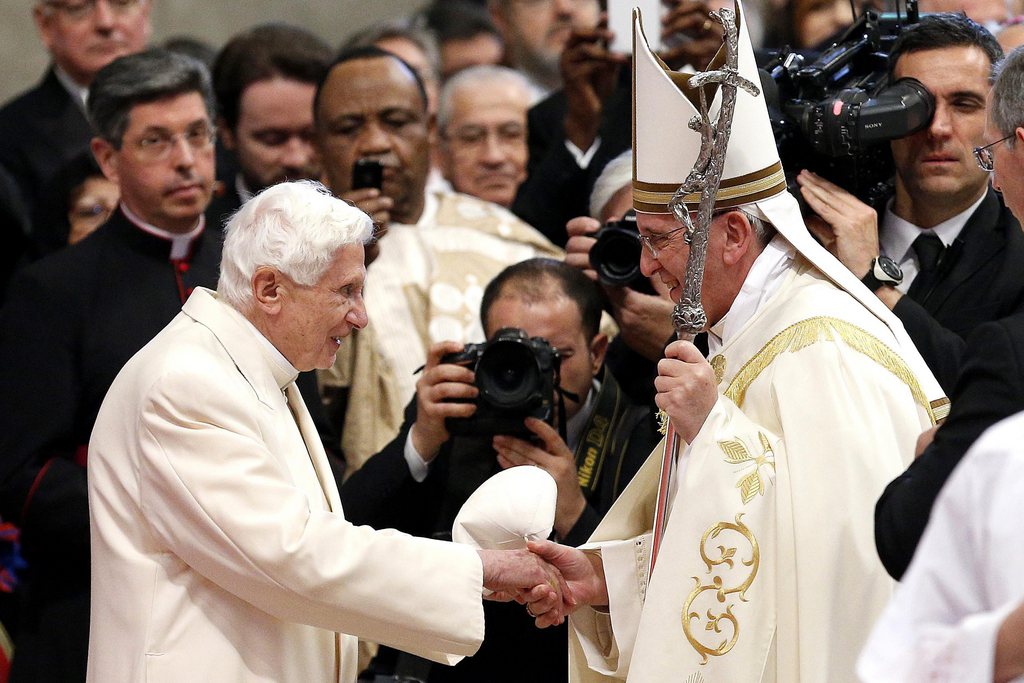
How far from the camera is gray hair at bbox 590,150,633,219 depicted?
14.9ft

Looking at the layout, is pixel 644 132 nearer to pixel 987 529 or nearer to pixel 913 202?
pixel 913 202

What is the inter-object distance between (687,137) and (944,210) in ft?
2.83

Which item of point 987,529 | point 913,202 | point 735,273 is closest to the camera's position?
point 987,529

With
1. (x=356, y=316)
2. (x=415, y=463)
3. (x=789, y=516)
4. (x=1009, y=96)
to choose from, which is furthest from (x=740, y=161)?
(x=415, y=463)

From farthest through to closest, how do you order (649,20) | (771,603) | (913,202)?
(649,20)
(913,202)
(771,603)

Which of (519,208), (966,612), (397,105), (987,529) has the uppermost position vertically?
(987,529)

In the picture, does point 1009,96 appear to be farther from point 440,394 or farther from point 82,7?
point 82,7

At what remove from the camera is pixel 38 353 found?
13.5ft

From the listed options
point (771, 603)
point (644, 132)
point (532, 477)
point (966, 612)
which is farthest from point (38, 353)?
point (966, 612)

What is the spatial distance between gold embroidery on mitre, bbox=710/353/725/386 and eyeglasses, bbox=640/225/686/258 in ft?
0.88

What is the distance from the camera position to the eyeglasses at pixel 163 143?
442cm

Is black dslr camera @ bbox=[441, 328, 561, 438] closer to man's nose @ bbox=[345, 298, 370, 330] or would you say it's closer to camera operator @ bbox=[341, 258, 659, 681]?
camera operator @ bbox=[341, 258, 659, 681]

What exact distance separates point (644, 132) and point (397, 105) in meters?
1.85

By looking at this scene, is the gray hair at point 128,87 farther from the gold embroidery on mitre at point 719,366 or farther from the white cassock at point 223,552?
the gold embroidery on mitre at point 719,366
